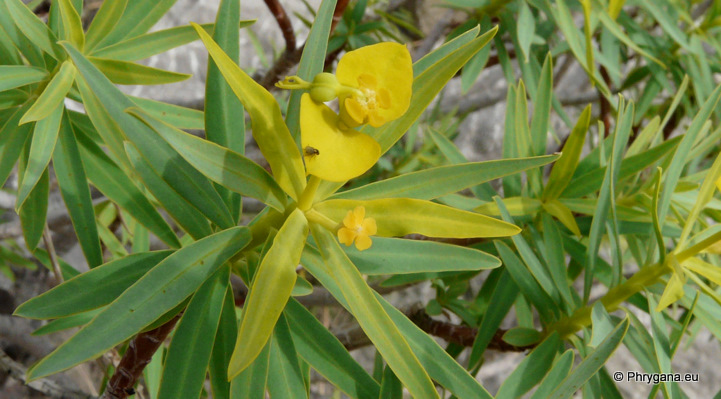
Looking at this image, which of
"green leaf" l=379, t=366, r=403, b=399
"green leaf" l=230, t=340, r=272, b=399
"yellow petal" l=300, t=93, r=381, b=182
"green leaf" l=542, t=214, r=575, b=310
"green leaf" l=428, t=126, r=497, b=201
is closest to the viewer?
"yellow petal" l=300, t=93, r=381, b=182

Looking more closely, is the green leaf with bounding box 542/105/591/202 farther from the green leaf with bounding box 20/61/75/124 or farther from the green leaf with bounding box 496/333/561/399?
the green leaf with bounding box 20/61/75/124

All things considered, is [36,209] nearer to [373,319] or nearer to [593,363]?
[373,319]

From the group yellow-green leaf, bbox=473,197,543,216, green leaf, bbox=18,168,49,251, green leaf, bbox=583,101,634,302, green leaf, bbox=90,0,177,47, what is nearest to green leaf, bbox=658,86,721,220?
green leaf, bbox=583,101,634,302

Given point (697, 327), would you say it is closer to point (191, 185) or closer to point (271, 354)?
point (271, 354)

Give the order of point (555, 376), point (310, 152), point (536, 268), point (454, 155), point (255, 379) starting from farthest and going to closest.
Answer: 1. point (454, 155)
2. point (536, 268)
3. point (555, 376)
4. point (255, 379)
5. point (310, 152)

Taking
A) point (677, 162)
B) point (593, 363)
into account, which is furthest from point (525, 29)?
point (593, 363)

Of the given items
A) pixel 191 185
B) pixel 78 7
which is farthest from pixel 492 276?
pixel 78 7

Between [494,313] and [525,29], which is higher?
[525,29]
